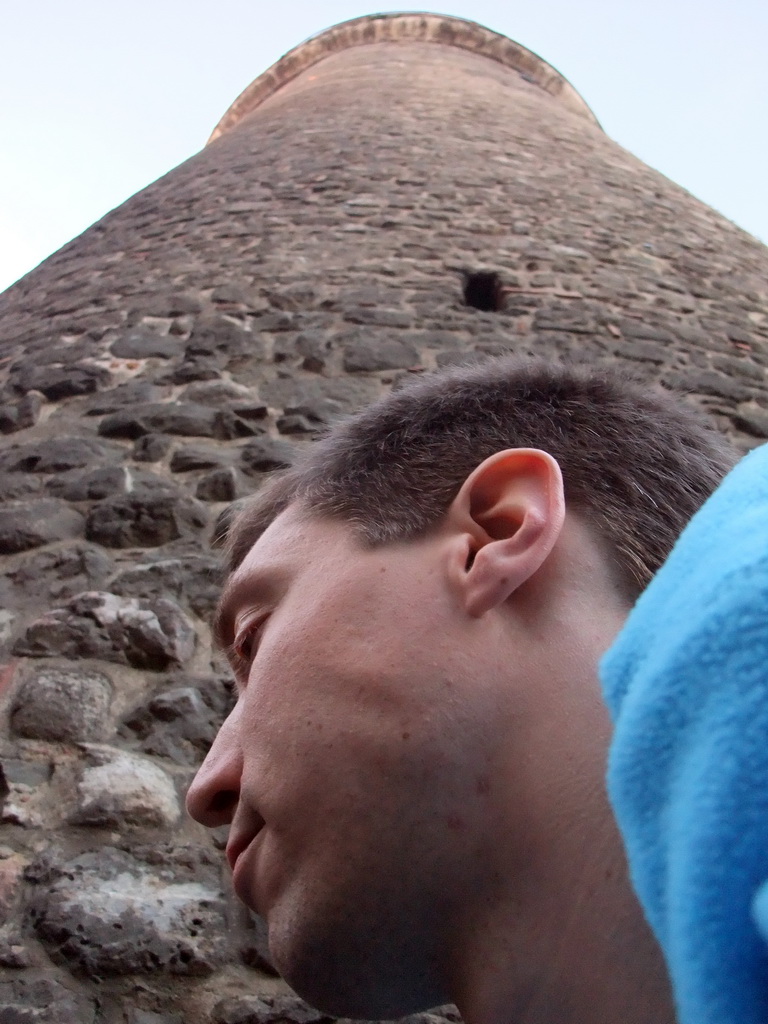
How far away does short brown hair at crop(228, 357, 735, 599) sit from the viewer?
1000mm

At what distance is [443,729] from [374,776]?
8 cm

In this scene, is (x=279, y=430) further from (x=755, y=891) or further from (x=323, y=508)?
(x=755, y=891)

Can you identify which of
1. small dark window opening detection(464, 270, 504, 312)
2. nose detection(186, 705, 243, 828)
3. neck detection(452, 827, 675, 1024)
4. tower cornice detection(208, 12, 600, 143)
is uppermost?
tower cornice detection(208, 12, 600, 143)

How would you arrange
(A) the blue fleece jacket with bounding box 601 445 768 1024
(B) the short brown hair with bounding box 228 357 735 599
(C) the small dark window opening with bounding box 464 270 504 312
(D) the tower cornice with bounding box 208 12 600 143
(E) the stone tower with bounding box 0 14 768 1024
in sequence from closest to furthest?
(A) the blue fleece jacket with bounding box 601 445 768 1024 → (B) the short brown hair with bounding box 228 357 735 599 → (E) the stone tower with bounding box 0 14 768 1024 → (C) the small dark window opening with bounding box 464 270 504 312 → (D) the tower cornice with bounding box 208 12 600 143

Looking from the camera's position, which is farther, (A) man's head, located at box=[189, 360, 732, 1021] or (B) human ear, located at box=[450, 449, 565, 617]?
(B) human ear, located at box=[450, 449, 565, 617]

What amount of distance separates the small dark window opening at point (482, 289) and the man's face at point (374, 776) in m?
2.69

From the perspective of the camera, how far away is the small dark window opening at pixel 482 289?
3.47 meters

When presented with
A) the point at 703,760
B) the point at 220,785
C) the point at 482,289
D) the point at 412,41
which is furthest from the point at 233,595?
the point at 412,41

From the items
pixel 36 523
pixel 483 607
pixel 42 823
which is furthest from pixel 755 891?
pixel 36 523

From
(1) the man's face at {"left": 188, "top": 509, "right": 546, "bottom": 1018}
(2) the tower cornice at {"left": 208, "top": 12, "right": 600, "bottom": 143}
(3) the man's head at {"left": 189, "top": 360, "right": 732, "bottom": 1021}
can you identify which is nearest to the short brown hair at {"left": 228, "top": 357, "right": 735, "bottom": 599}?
(3) the man's head at {"left": 189, "top": 360, "right": 732, "bottom": 1021}

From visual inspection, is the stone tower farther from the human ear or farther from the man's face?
the human ear

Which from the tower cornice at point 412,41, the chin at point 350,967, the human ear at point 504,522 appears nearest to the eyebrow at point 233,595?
the human ear at point 504,522

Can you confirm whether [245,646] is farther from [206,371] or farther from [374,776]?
[206,371]

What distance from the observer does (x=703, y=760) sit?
510 mm
